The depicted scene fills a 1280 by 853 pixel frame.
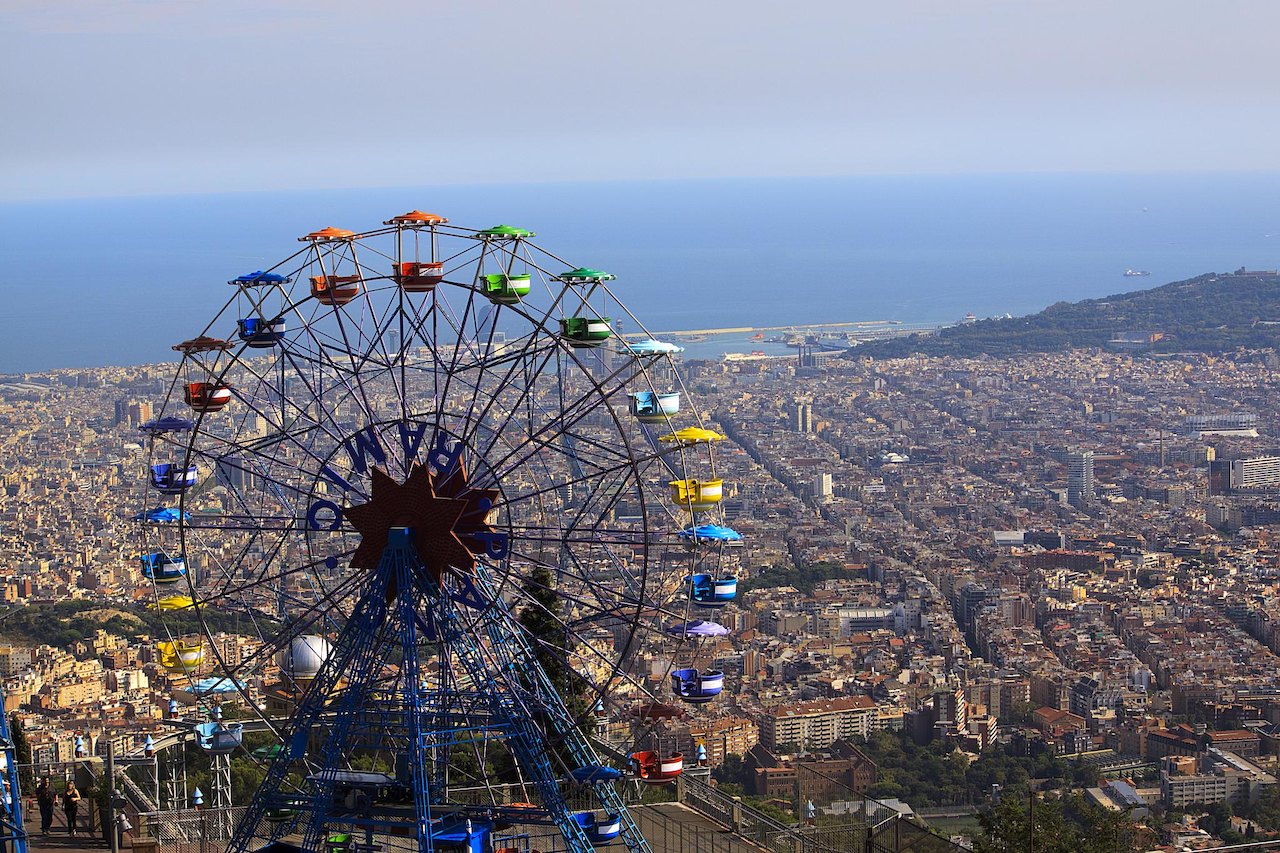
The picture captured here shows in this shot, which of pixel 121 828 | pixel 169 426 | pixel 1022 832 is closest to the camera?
pixel 169 426

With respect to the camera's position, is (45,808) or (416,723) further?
(45,808)

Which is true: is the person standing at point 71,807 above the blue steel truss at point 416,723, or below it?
below

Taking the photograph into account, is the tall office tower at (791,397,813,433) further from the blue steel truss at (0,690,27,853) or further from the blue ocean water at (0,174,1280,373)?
the blue steel truss at (0,690,27,853)

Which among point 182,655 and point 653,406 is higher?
point 653,406

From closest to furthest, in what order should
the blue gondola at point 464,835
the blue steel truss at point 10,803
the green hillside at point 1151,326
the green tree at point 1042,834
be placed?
the blue steel truss at point 10,803 → the blue gondola at point 464,835 → the green tree at point 1042,834 → the green hillside at point 1151,326

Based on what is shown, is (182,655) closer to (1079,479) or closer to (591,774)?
(591,774)

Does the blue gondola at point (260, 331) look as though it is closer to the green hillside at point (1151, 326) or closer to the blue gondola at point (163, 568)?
the blue gondola at point (163, 568)

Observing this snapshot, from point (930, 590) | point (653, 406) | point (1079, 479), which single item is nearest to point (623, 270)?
point (1079, 479)

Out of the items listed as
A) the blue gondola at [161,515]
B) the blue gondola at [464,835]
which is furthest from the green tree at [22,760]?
the blue gondola at [464,835]
